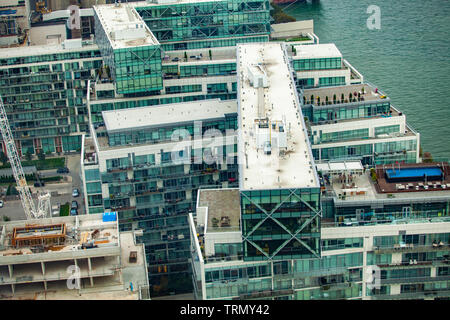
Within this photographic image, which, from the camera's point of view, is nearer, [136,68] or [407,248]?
[407,248]

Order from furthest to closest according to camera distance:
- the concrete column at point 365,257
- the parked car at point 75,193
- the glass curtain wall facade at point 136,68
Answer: the parked car at point 75,193 < the glass curtain wall facade at point 136,68 < the concrete column at point 365,257

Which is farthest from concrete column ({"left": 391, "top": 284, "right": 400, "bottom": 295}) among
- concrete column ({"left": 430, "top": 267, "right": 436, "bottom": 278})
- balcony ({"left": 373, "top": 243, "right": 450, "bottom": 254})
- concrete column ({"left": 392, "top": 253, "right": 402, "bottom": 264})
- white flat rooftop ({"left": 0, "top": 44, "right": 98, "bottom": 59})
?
white flat rooftop ({"left": 0, "top": 44, "right": 98, "bottom": 59})

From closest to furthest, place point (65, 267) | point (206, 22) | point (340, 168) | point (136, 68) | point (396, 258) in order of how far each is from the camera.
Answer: point (396, 258) < point (65, 267) < point (340, 168) < point (136, 68) < point (206, 22)

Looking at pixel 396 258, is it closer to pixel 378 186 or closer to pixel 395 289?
pixel 395 289

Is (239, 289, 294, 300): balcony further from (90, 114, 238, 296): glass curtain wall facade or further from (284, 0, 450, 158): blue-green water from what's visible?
(284, 0, 450, 158): blue-green water

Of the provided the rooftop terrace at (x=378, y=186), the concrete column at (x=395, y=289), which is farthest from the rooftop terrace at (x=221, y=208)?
the concrete column at (x=395, y=289)

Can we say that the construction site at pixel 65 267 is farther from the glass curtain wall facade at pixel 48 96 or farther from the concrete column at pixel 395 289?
the glass curtain wall facade at pixel 48 96

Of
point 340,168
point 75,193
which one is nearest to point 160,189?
point 340,168
